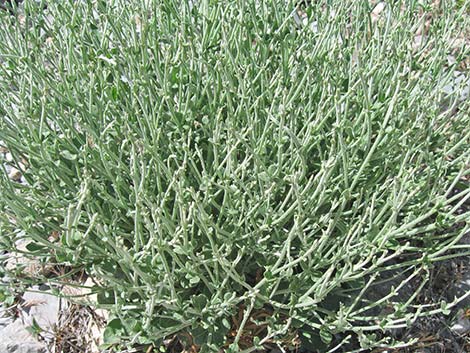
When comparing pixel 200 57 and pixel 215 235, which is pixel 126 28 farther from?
pixel 215 235

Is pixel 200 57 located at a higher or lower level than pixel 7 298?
higher

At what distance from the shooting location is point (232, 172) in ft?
5.30

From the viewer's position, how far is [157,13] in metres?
2.23

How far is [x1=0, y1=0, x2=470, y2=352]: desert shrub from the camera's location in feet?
5.56

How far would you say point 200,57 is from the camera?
76.7 inches

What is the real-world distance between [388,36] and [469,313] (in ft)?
3.54

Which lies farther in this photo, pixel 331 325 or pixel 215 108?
pixel 215 108

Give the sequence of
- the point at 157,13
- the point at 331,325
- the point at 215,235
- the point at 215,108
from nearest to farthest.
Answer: the point at 331,325 < the point at 215,235 < the point at 215,108 < the point at 157,13

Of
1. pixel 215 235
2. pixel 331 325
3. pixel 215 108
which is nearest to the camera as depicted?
pixel 331 325

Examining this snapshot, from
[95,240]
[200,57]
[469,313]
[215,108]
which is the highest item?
[200,57]

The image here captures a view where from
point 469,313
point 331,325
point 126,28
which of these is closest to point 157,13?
point 126,28

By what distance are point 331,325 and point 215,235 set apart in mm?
446

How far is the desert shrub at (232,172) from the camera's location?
1.69 meters

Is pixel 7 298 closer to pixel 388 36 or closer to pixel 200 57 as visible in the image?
pixel 200 57
